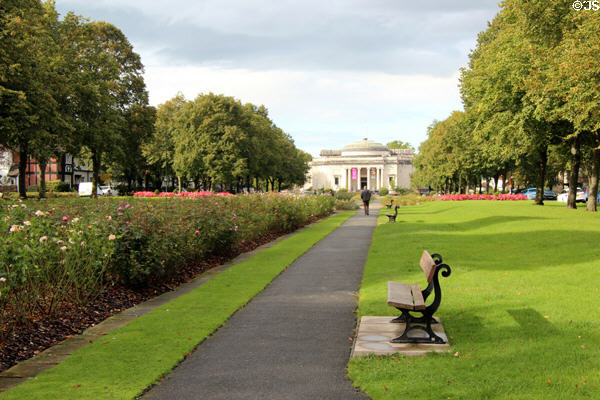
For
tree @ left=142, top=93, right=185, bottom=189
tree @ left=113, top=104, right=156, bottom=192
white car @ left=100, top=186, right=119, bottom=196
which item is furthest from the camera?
white car @ left=100, top=186, right=119, bottom=196

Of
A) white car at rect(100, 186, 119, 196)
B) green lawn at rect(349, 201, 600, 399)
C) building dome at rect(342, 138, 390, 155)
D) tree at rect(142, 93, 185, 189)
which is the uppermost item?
building dome at rect(342, 138, 390, 155)

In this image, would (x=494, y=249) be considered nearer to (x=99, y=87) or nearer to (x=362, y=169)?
(x=99, y=87)

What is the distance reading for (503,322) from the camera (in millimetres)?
7297

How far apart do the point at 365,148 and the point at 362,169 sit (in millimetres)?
9101

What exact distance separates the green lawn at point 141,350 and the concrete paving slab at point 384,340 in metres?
2.03

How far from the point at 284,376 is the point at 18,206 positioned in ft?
20.7

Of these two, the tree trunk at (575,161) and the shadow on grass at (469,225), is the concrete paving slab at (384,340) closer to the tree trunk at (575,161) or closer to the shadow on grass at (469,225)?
the shadow on grass at (469,225)

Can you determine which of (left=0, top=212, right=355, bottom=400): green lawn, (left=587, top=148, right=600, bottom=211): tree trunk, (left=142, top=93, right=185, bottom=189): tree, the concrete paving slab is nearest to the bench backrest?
the concrete paving slab

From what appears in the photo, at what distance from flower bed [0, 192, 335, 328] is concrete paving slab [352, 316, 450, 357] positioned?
4.08 metres

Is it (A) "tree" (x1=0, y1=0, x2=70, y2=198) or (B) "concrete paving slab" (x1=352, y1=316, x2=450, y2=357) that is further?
(A) "tree" (x1=0, y1=0, x2=70, y2=198)

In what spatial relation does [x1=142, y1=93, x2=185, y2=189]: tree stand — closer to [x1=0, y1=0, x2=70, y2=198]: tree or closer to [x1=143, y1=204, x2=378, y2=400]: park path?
[x1=0, y1=0, x2=70, y2=198]: tree

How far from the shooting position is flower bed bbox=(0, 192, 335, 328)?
23.5ft

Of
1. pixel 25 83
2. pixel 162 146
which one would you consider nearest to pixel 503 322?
pixel 25 83

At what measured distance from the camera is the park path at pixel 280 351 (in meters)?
5.19
